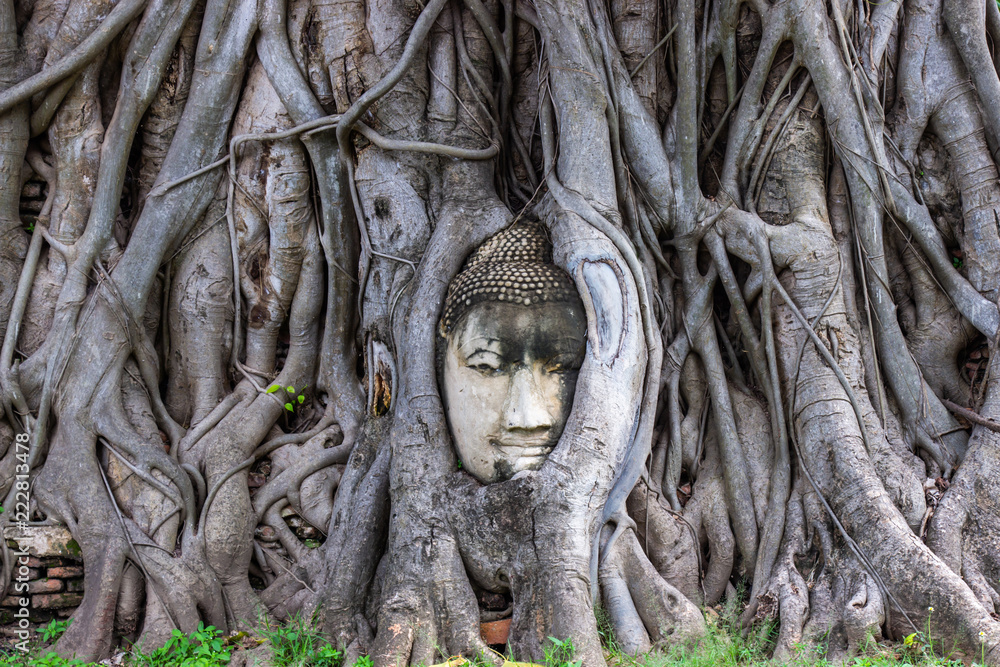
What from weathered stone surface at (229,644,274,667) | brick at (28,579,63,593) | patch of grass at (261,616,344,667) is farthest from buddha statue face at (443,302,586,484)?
brick at (28,579,63,593)

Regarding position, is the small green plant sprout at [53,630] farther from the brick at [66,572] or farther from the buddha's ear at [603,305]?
the buddha's ear at [603,305]

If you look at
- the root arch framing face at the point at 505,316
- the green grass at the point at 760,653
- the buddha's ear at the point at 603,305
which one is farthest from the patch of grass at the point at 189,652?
the buddha's ear at the point at 603,305

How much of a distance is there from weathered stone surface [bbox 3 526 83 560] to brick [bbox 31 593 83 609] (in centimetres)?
18

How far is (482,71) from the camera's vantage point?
149 inches

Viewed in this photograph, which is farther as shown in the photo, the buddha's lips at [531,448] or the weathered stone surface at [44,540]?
the weathered stone surface at [44,540]

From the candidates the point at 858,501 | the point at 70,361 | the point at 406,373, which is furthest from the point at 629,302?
the point at 70,361

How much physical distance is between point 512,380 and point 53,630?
2.31 m

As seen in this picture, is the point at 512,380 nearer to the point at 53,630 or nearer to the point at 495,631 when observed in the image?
the point at 495,631

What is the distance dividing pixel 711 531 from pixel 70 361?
3.16 metres

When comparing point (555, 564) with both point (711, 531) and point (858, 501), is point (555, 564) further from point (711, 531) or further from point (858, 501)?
point (858, 501)

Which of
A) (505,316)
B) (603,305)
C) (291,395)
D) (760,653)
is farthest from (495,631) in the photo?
(291,395)

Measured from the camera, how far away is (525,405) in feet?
9.74

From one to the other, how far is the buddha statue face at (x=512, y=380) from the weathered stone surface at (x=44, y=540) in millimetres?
1899

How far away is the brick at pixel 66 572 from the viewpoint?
3.37 m
